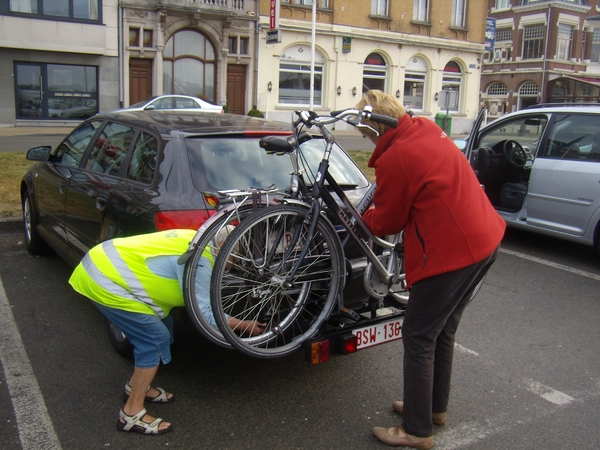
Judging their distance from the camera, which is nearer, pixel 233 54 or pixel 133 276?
pixel 133 276

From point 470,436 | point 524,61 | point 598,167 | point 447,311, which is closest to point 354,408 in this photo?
point 470,436

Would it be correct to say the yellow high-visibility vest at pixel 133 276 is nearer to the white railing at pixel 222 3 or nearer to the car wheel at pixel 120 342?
the car wheel at pixel 120 342

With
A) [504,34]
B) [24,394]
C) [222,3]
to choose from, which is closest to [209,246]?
[24,394]

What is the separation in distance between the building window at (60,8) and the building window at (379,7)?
46.2 feet

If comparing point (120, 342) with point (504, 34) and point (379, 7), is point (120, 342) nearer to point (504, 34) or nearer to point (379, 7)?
point (379, 7)

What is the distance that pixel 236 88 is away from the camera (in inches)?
1155

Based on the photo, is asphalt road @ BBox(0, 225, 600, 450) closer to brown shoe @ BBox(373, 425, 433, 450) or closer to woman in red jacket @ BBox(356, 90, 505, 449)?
brown shoe @ BBox(373, 425, 433, 450)

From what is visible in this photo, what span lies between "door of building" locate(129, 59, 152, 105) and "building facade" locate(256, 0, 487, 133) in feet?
17.0

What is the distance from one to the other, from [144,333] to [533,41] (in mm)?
55517

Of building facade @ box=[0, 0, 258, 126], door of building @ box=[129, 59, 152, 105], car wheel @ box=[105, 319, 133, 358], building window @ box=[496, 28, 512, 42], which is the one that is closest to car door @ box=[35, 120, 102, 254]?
car wheel @ box=[105, 319, 133, 358]

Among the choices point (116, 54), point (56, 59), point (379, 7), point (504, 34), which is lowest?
point (56, 59)

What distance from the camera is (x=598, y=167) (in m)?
6.68

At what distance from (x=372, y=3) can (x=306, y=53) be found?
483 cm

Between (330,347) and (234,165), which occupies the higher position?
(234,165)
